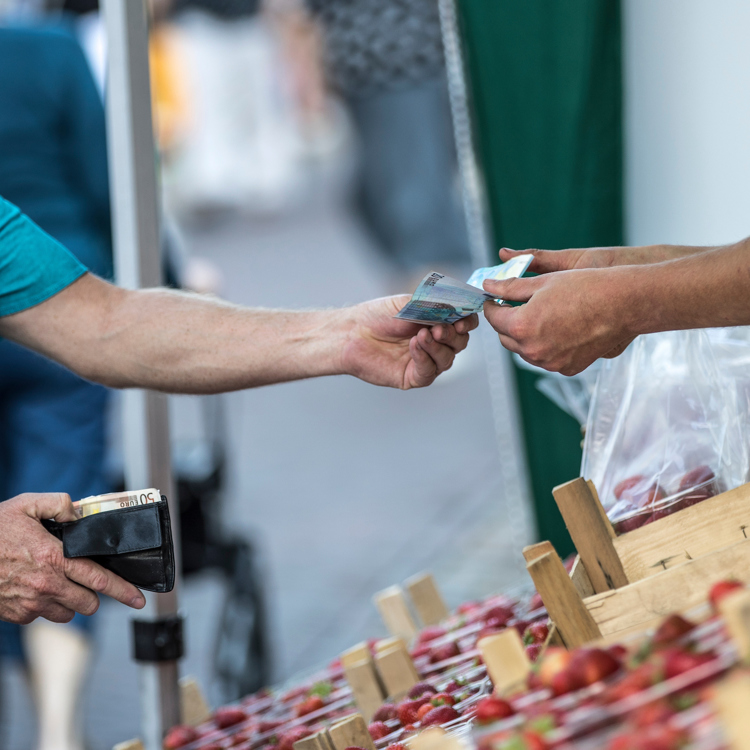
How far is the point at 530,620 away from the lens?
1.56m

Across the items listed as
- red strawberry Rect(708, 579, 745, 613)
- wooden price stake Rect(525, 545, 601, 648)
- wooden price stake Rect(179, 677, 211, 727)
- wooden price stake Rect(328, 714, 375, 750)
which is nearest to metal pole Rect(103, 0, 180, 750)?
wooden price stake Rect(179, 677, 211, 727)

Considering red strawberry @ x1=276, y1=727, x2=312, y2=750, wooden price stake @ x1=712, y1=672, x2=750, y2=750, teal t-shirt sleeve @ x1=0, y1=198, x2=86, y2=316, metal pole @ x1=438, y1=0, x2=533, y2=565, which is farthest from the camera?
metal pole @ x1=438, y1=0, x2=533, y2=565

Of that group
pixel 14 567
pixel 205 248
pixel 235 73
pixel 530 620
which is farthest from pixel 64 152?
pixel 235 73

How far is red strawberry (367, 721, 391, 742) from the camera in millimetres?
1396

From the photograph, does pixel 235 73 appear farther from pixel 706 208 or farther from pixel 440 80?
pixel 706 208

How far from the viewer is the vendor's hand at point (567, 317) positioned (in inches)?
53.6

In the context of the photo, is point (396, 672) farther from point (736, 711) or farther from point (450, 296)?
point (736, 711)

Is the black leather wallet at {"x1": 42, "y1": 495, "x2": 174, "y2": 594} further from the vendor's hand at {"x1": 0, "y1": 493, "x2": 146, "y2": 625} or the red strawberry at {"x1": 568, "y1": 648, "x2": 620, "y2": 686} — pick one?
the red strawberry at {"x1": 568, "y1": 648, "x2": 620, "y2": 686}

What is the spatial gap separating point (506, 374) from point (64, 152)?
1.43 m

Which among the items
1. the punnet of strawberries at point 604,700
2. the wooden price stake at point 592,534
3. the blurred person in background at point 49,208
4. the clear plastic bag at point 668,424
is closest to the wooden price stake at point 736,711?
the punnet of strawberries at point 604,700

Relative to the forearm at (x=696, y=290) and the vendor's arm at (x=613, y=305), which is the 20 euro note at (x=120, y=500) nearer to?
the vendor's arm at (x=613, y=305)

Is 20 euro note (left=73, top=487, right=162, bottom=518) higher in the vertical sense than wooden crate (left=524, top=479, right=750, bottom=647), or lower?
higher

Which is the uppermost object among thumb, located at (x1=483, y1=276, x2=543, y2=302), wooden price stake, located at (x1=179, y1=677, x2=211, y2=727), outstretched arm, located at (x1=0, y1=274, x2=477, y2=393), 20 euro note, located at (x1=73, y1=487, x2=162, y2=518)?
outstretched arm, located at (x1=0, y1=274, x2=477, y2=393)

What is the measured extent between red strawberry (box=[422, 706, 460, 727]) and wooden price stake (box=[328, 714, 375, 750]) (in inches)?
3.4
